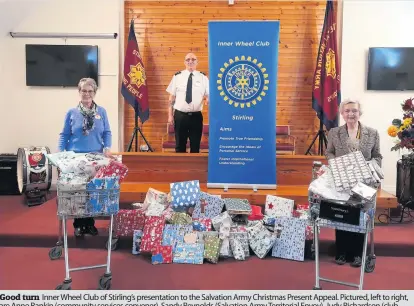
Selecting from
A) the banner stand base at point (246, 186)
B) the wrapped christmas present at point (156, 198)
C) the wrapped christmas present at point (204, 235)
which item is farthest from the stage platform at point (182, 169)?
the wrapped christmas present at point (204, 235)

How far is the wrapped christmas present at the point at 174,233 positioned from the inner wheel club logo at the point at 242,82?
4.54 feet

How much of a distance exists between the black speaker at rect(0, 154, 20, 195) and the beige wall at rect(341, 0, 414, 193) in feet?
15.6

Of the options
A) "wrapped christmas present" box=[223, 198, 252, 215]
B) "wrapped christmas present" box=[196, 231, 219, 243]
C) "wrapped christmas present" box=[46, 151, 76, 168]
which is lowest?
"wrapped christmas present" box=[196, 231, 219, 243]

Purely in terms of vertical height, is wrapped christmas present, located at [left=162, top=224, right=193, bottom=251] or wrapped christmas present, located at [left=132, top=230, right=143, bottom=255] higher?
wrapped christmas present, located at [left=162, top=224, right=193, bottom=251]

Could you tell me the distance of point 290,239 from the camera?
133 inches

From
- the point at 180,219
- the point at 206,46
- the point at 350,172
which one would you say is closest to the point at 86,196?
the point at 180,219

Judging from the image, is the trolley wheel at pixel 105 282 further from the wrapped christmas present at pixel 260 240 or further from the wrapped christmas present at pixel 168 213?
the wrapped christmas present at pixel 260 240

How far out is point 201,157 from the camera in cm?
469

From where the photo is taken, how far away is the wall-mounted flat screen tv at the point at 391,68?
584cm

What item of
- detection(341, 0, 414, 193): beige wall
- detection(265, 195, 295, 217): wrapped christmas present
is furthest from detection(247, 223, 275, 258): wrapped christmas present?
detection(341, 0, 414, 193): beige wall

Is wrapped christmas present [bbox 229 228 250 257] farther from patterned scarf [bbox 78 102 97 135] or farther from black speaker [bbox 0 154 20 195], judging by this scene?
black speaker [bbox 0 154 20 195]

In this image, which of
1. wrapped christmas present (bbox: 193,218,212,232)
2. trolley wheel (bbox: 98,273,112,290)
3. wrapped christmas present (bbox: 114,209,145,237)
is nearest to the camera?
trolley wheel (bbox: 98,273,112,290)

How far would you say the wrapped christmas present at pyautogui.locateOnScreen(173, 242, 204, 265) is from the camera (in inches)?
125

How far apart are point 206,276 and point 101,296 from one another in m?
1.25
